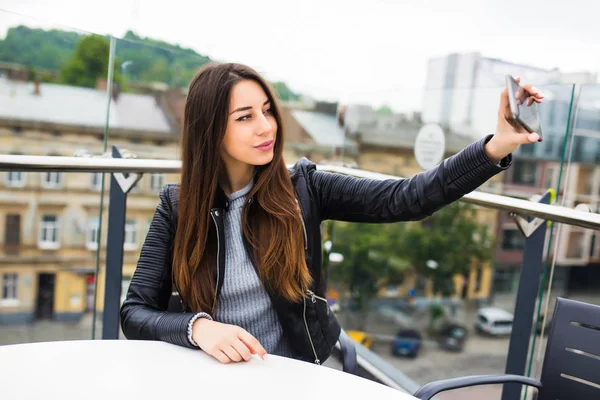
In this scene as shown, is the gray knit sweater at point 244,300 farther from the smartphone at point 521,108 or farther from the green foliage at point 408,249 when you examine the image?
the green foliage at point 408,249

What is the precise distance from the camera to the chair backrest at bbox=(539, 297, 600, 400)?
1.08 meters

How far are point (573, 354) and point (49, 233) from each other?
21.5 m

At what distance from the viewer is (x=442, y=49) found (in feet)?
34.0

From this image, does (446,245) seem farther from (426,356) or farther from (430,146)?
(430,146)

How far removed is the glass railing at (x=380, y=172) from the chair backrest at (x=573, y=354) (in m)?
0.44

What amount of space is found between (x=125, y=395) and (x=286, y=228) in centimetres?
59

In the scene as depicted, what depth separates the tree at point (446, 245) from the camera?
776 cm

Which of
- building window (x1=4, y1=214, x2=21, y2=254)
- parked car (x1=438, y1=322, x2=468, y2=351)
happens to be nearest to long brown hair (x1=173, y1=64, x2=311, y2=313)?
parked car (x1=438, y1=322, x2=468, y2=351)

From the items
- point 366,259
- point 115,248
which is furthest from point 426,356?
point 115,248

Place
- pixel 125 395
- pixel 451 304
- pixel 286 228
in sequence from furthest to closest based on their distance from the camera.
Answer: pixel 451 304, pixel 286 228, pixel 125 395

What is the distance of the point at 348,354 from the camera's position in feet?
4.09

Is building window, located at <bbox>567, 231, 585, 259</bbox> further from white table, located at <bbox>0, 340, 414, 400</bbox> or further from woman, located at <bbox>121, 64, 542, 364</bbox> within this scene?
white table, located at <bbox>0, 340, 414, 400</bbox>

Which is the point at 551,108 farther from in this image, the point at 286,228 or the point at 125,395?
the point at 125,395

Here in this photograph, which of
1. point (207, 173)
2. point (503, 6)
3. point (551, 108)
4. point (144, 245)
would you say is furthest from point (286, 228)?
point (503, 6)
